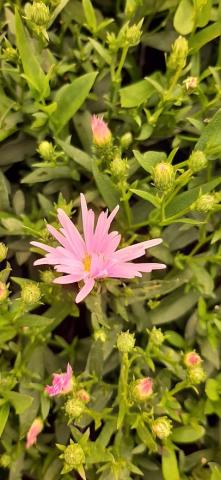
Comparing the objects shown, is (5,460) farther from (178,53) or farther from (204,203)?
(178,53)

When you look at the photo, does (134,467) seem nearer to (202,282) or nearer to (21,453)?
(21,453)

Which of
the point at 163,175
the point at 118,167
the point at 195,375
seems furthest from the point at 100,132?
the point at 195,375

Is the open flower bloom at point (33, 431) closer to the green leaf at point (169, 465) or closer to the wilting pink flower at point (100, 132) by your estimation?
the green leaf at point (169, 465)

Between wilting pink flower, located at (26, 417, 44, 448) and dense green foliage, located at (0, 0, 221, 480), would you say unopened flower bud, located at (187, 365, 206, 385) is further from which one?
wilting pink flower, located at (26, 417, 44, 448)

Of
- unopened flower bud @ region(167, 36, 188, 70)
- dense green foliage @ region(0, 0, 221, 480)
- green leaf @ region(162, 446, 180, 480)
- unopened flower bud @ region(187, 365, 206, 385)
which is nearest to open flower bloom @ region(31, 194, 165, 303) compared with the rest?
dense green foliage @ region(0, 0, 221, 480)

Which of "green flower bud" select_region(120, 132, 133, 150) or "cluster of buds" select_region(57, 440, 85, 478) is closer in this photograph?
"cluster of buds" select_region(57, 440, 85, 478)

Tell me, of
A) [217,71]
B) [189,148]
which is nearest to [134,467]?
[189,148]
